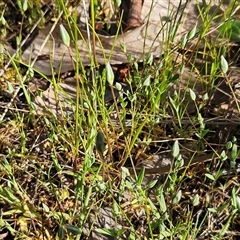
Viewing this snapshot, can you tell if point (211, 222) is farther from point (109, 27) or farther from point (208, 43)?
point (109, 27)

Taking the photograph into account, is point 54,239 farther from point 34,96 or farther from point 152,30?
point 152,30

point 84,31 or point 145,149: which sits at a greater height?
point 84,31

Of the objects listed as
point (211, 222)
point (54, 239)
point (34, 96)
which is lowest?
point (54, 239)

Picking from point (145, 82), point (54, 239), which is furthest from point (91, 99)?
point (54, 239)

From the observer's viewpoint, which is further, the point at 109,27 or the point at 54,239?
the point at 109,27

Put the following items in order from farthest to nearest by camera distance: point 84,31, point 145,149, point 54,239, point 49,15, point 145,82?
1. point 49,15
2. point 84,31
3. point 145,149
4. point 54,239
5. point 145,82

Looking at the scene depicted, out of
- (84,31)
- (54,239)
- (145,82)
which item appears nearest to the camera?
(145,82)
